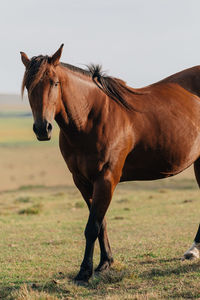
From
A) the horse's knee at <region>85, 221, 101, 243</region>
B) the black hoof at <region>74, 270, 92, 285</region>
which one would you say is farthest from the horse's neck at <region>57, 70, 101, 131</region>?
the black hoof at <region>74, 270, 92, 285</region>

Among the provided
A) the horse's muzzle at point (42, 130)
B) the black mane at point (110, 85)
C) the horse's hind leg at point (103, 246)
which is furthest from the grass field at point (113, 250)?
the horse's muzzle at point (42, 130)

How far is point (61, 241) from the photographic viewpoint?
9.14m

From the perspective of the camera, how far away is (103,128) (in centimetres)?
561

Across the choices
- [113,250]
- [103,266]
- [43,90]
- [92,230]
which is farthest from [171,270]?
[43,90]

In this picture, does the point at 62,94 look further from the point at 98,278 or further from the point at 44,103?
the point at 98,278

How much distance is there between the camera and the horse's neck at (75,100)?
214 inches

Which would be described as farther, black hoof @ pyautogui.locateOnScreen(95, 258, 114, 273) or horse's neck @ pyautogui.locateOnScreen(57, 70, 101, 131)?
black hoof @ pyautogui.locateOnScreen(95, 258, 114, 273)

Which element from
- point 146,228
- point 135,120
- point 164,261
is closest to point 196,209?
point 146,228

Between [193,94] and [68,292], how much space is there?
3.56 meters

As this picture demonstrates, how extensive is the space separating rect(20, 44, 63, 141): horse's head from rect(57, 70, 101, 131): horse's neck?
0.68 feet

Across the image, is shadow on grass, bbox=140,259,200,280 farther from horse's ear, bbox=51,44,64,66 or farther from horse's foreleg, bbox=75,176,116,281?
horse's ear, bbox=51,44,64,66

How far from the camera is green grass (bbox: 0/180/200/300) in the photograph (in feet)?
17.6

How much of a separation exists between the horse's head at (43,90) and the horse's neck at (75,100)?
21 cm

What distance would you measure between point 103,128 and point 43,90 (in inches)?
39.9
